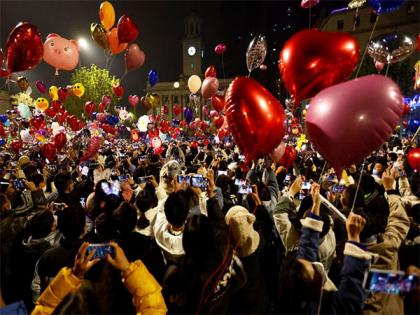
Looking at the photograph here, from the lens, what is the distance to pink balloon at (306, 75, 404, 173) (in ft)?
7.73

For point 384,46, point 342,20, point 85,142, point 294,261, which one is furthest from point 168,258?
point 342,20

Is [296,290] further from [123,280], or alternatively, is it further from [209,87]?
[209,87]

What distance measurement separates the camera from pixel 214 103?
10188 mm

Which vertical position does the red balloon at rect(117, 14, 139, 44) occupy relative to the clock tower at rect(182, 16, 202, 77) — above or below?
below

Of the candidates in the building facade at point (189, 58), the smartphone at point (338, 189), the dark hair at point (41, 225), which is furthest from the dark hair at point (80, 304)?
the building facade at point (189, 58)

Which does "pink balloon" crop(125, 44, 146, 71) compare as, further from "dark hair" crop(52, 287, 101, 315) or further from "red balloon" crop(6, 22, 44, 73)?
"dark hair" crop(52, 287, 101, 315)

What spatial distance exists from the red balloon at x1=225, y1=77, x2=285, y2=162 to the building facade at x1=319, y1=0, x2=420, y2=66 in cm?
3316

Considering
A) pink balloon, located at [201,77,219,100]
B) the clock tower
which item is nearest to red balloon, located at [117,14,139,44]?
pink balloon, located at [201,77,219,100]

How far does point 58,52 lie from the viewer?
21.0ft

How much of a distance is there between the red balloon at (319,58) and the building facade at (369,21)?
1297 inches

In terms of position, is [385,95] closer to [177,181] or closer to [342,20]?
[177,181]

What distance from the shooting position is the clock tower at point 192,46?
6838 cm

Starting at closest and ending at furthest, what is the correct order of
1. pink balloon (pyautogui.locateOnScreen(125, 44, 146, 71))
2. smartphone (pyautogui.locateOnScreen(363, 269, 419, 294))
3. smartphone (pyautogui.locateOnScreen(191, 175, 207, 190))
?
1. smartphone (pyautogui.locateOnScreen(363, 269, 419, 294))
2. smartphone (pyautogui.locateOnScreen(191, 175, 207, 190))
3. pink balloon (pyautogui.locateOnScreen(125, 44, 146, 71))

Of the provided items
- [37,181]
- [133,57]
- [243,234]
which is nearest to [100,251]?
[243,234]
